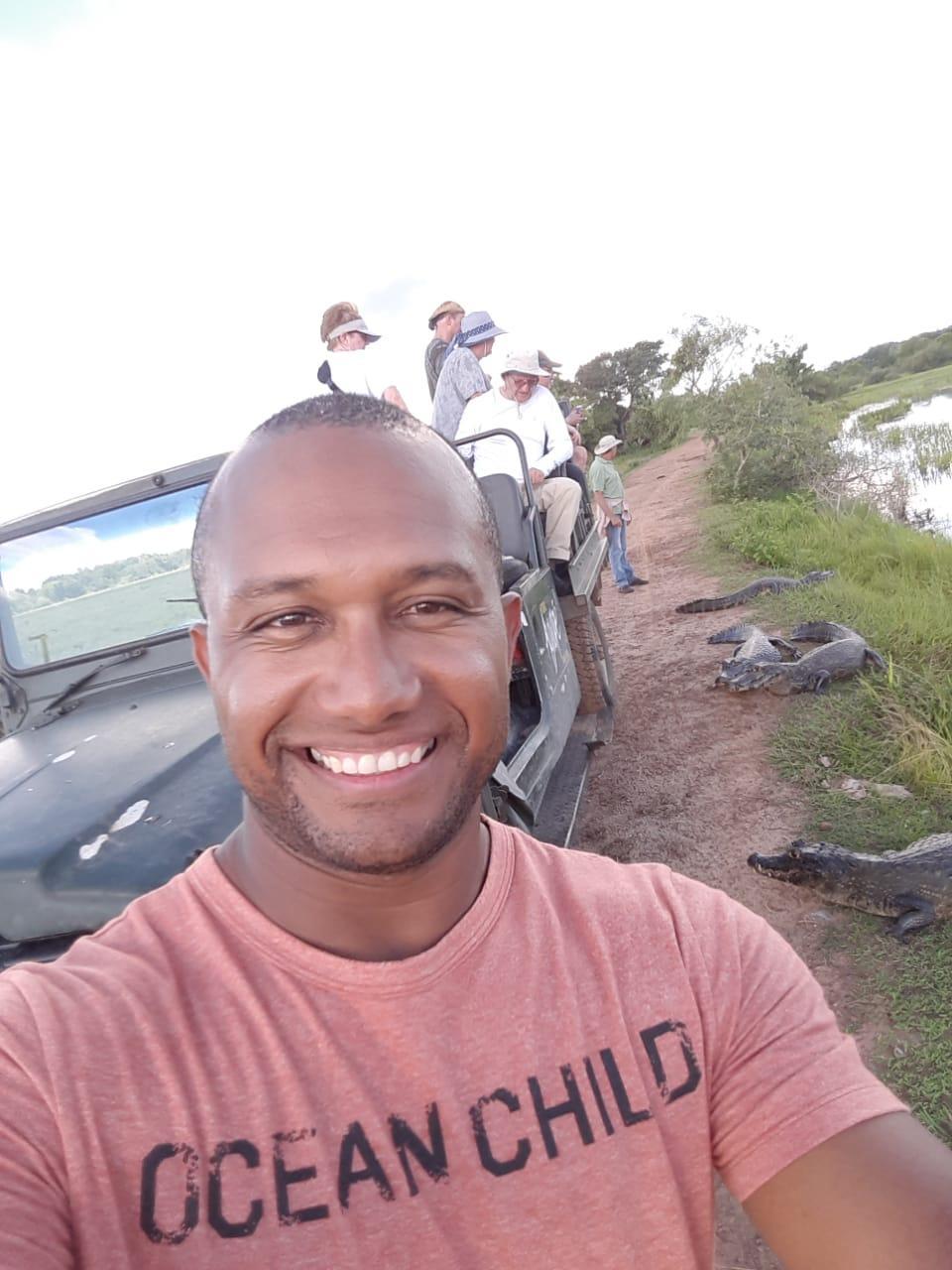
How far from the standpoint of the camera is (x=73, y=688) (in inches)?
121

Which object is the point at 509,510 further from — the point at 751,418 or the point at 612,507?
the point at 751,418

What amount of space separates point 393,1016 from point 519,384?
4.38 m

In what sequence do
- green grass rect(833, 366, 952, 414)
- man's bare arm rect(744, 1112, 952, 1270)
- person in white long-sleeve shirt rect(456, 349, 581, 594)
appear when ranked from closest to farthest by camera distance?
1. man's bare arm rect(744, 1112, 952, 1270)
2. person in white long-sleeve shirt rect(456, 349, 581, 594)
3. green grass rect(833, 366, 952, 414)

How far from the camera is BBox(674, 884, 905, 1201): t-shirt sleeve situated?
93 cm

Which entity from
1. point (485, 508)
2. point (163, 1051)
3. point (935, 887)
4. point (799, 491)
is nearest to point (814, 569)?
point (799, 491)

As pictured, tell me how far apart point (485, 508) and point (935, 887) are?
2781 mm

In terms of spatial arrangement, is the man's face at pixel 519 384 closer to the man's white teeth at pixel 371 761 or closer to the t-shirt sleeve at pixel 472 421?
the t-shirt sleeve at pixel 472 421

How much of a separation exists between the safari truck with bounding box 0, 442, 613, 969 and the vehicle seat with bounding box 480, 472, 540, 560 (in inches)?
0.4

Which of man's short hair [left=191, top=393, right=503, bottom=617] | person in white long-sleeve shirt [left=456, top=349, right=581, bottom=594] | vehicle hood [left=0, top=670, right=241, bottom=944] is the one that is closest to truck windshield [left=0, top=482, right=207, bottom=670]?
vehicle hood [left=0, top=670, right=241, bottom=944]

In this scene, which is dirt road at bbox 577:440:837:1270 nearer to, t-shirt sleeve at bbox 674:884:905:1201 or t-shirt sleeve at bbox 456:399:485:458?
t-shirt sleeve at bbox 674:884:905:1201

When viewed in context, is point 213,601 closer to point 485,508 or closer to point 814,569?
point 485,508

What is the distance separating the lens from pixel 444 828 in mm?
1003

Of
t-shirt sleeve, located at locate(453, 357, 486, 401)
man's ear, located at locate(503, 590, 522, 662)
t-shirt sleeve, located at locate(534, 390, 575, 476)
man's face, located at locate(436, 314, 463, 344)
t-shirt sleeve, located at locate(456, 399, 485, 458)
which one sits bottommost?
man's ear, located at locate(503, 590, 522, 662)

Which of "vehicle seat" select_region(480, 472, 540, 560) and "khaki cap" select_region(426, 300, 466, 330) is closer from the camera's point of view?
"vehicle seat" select_region(480, 472, 540, 560)
